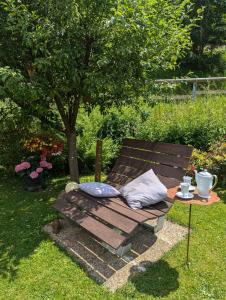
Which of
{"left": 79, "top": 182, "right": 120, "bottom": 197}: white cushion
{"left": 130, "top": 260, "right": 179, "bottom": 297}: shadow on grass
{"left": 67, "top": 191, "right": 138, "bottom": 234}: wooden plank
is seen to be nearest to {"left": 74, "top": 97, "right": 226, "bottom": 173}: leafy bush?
{"left": 79, "top": 182, "right": 120, "bottom": 197}: white cushion

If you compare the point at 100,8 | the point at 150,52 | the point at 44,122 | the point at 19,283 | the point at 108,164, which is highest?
the point at 100,8

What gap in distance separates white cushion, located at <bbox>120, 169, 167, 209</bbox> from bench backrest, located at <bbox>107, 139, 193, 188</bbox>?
324 millimetres

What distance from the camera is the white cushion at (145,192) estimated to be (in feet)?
10.2

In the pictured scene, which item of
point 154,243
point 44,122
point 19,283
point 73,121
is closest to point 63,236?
point 19,283

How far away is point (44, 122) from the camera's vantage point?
4.97m

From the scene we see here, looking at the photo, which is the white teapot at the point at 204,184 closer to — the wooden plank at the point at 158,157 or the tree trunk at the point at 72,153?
the wooden plank at the point at 158,157

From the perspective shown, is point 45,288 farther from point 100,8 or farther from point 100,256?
point 100,8

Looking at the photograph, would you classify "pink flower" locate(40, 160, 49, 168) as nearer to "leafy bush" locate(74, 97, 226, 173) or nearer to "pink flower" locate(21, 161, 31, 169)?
"pink flower" locate(21, 161, 31, 169)

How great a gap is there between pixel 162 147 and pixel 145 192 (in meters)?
0.93

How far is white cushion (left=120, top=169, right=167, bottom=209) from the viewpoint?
3107 millimetres

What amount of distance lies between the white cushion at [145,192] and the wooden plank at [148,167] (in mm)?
351

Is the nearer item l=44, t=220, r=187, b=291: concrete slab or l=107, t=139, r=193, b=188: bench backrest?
l=44, t=220, r=187, b=291: concrete slab

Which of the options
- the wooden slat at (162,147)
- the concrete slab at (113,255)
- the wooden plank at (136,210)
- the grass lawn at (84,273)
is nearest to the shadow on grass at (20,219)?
the grass lawn at (84,273)

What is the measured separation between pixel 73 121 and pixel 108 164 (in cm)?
139
